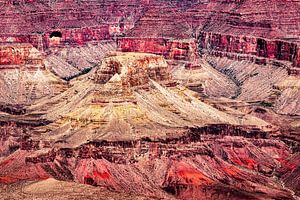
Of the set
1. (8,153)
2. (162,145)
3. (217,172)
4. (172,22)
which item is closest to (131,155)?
(162,145)

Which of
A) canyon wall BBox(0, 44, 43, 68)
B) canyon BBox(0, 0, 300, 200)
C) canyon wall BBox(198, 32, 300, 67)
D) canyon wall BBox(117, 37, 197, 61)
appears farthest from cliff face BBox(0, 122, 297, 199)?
canyon wall BBox(117, 37, 197, 61)

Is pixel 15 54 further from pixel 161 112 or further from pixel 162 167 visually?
pixel 162 167

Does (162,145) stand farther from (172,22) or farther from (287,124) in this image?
(172,22)

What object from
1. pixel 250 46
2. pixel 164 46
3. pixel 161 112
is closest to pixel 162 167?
pixel 161 112

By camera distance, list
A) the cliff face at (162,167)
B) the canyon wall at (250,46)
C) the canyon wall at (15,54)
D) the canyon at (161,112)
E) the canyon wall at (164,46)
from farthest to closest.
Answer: the canyon wall at (164,46)
the canyon wall at (15,54)
the canyon wall at (250,46)
the canyon at (161,112)
the cliff face at (162,167)

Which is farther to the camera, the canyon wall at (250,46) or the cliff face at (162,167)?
the canyon wall at (250,46)

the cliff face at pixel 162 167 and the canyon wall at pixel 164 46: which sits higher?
the cliff face at pixel 162 167

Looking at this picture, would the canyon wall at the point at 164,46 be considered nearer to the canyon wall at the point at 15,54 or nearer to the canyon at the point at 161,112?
the canyon at the point at 161,112

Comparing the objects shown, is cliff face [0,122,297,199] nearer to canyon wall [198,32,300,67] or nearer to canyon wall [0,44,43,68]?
canyon wall [198,32,300,67]

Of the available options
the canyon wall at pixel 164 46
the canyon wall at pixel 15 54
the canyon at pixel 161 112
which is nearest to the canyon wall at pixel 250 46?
the canyon at pixel 161 112
